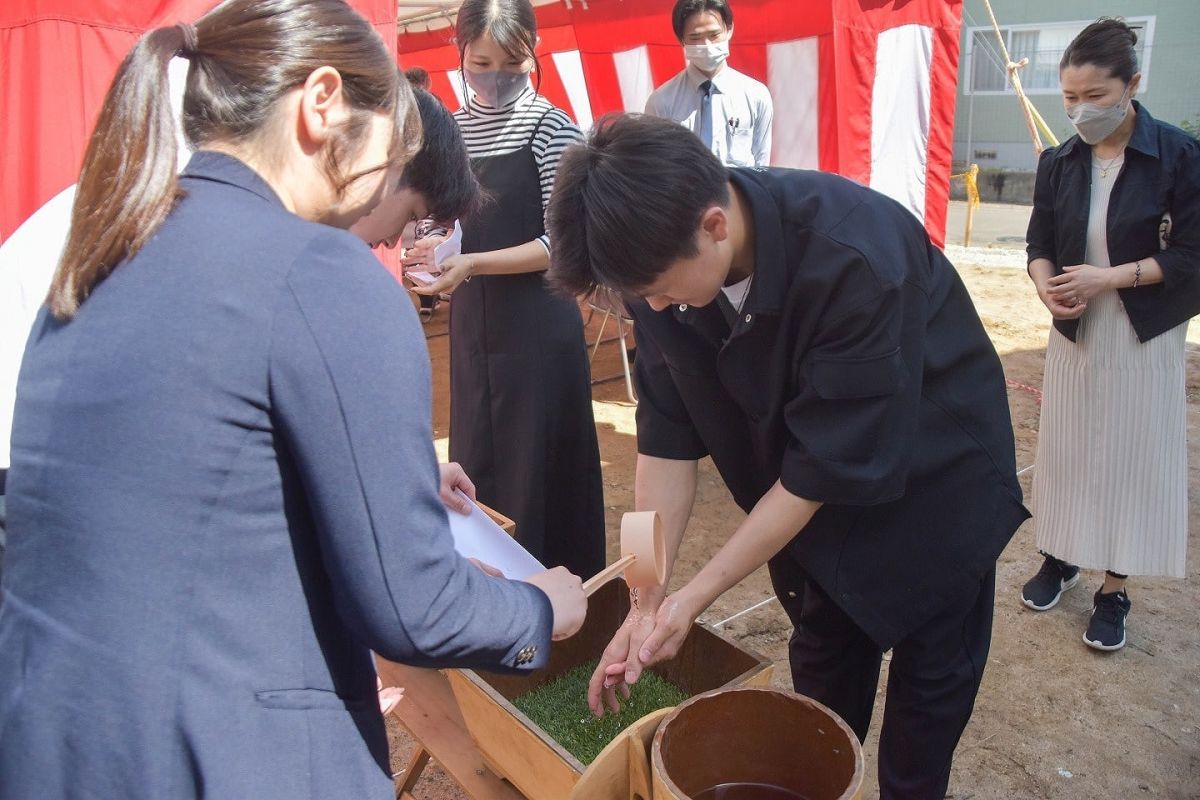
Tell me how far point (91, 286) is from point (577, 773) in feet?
2.77

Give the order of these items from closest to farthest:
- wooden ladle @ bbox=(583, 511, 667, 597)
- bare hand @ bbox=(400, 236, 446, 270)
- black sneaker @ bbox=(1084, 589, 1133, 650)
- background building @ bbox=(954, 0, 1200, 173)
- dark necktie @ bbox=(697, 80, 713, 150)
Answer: wooden ladle @ bbox=(583, 511, 667, 597)
bare hand @ bbox=(400, 236, 446, 270)
black sneaker @ bbox=(1084, 589, 1133, 650)
dark necktie @ bbox=(697, 80, 713, 150)
background building @ bbox=(954, 0, 1200, 173)

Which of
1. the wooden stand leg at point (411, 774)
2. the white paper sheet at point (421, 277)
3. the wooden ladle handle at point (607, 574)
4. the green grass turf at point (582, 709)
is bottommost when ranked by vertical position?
the wooden stand leg at point (411, 774)

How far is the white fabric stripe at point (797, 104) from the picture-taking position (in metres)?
4.55

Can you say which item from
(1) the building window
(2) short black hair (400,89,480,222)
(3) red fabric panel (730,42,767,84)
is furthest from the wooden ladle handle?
(1) the building window

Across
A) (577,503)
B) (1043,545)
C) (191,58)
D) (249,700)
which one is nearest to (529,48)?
(577,503)

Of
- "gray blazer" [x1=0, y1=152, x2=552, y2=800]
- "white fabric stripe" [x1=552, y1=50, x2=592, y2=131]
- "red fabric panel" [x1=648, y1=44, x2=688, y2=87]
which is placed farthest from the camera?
"white fabric stripe" [x1=552, y1=50, x2=592, y2=131]

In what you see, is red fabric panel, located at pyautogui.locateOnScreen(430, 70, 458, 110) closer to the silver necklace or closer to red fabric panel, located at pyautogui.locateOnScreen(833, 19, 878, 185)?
red fabric panel, located at pyautogui.locateOnScreen(833, 19, 878, 185)

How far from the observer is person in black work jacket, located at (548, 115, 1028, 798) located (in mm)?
1213

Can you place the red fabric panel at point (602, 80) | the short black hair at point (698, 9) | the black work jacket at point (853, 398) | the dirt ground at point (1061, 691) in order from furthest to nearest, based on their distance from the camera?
the red fabric panel at point (602, 80) → the short black hair at point (698, 9) → the dirt ground at point (1061, 691) → the black work jacket at point (853, 398)

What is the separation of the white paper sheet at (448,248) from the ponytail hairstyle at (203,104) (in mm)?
1474

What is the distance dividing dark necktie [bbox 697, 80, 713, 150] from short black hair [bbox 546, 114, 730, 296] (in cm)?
279

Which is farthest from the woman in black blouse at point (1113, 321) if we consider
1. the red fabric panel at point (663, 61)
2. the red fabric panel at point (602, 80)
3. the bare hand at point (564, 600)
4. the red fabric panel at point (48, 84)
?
the red fabric panel at point (602, 80)

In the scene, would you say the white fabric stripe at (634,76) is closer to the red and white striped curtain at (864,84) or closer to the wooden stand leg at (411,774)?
the red and white striped curtain at (864,84)

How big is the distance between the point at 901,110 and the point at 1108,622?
2.67m
